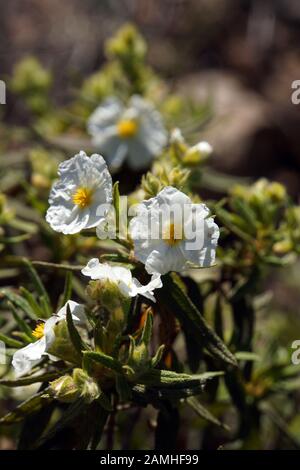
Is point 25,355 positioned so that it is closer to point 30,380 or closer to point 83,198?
point 30,380

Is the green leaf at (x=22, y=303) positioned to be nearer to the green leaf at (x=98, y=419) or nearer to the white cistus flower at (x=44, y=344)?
the white cistus flower at (x=44, y=344)

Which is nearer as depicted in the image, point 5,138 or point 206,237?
point 206,237

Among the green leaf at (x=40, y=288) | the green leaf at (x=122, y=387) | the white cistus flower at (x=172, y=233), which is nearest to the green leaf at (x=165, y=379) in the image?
the green leaf at (x=122, y=387)

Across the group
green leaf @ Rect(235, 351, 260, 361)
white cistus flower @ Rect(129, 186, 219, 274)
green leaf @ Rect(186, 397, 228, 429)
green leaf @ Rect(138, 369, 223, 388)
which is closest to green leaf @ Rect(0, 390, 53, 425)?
green leaf @ Rect(138, 369, 223, 388)

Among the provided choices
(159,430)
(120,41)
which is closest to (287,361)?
(159,430)

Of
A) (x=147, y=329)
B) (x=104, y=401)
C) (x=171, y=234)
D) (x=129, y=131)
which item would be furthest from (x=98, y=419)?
(x=129, y=131)

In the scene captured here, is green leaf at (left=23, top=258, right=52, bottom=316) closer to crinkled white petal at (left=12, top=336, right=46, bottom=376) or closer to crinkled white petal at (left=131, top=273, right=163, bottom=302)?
crinkled white petal at (left=12, top=336, right=46, bottom=376)
